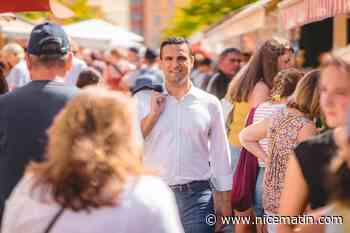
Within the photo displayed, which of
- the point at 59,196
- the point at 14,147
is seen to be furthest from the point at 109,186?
the point at 14,147

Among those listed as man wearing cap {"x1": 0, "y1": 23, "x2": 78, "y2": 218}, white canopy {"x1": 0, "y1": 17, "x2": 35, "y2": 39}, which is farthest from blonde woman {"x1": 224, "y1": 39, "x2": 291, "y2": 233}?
white canopy {"x1": 0, "y1": 17, "x2": 35, "y2": 39}

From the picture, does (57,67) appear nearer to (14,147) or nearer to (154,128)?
(14,147)

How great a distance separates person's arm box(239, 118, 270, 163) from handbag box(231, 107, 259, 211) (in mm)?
289

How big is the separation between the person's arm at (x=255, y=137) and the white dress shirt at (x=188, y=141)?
1.41 ft

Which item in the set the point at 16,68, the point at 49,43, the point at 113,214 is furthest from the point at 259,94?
the point at 16,68

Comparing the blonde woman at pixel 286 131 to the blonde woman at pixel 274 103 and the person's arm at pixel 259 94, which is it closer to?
the blonde woman at pixel 274 103

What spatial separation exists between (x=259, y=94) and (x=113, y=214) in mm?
3984

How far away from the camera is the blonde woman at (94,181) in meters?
3.49

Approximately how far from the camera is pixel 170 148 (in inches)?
263

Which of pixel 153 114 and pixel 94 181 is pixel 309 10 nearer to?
pixel 153 114

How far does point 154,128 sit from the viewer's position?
22.0ft

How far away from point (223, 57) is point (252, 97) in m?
5.08

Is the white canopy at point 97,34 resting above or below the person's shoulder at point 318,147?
below

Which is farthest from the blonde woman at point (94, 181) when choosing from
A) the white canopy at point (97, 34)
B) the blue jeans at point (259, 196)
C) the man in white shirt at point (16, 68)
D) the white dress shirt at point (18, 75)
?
the white canopy at point (97, 34)
